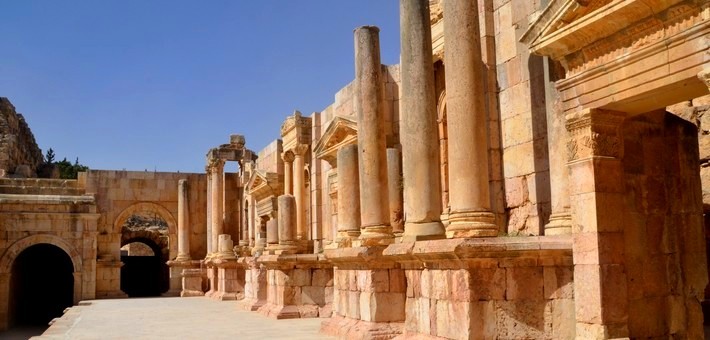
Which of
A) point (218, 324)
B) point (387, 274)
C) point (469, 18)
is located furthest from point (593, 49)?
point (218, 324)

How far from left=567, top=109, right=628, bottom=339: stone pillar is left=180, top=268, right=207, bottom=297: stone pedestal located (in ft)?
73.5

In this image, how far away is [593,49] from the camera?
7098 mm

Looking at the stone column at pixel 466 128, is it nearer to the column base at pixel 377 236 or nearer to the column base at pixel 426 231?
the column base at pixel 426 231

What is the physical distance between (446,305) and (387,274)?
237cm

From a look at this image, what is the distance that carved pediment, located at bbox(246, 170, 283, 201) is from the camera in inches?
885

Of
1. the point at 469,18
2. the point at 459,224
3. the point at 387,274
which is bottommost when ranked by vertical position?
the point at 387,274

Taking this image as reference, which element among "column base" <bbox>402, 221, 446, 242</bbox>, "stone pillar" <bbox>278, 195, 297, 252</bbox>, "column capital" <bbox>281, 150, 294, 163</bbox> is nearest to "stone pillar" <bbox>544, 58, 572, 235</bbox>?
"column base" <bbox>402, 221, 446, 242</bbox>

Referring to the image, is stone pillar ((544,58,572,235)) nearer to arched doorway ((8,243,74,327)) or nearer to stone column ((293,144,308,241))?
stone column ((293,144,308,241))

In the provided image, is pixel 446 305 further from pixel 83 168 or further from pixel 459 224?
pixel 83 168

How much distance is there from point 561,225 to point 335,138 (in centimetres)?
936

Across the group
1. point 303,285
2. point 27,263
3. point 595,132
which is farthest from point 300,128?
point 27,263

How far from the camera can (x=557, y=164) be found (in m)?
8.49

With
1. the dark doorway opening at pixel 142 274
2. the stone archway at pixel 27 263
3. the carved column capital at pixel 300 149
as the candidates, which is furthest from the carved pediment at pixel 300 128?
the dark doorway opening at pixel 142 274

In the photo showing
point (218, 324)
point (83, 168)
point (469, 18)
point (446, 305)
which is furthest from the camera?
point (83, 168)
